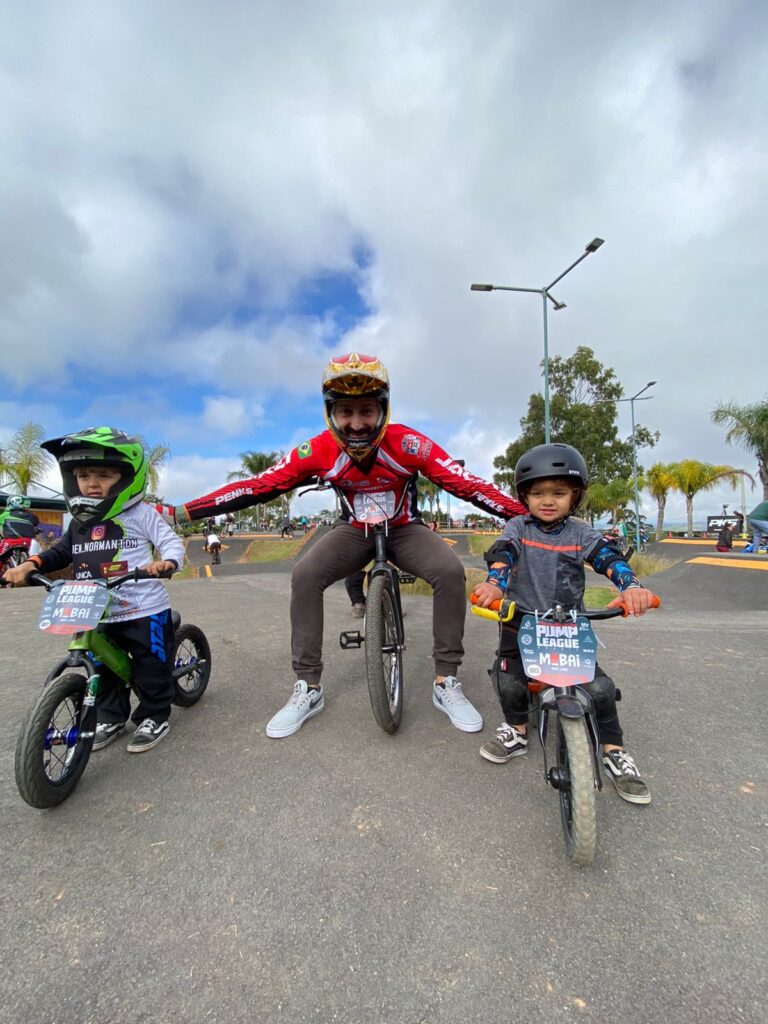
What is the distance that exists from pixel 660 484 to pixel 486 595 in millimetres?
38244

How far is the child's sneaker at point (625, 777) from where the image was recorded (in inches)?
81.5

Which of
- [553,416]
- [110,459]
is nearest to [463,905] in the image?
[110,459]

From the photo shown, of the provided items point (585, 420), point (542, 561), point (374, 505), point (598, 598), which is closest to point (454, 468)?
point (374, 505)

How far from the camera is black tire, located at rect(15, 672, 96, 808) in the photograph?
1886 mm

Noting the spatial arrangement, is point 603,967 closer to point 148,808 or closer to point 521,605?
point 521,605

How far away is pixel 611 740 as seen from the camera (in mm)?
2285

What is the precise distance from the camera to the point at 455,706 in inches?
112

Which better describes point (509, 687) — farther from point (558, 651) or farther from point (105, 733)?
point (105, 733)

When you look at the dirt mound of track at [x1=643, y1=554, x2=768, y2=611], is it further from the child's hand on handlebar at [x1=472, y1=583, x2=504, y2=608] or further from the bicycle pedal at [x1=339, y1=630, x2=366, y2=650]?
the child's hand on handlebar at [x1=472, y1=583, x2=504, y2=608]

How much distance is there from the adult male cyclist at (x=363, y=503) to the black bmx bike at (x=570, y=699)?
33.5 inches

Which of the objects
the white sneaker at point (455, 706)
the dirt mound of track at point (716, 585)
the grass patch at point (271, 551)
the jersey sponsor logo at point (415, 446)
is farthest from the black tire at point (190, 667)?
the grass patch at point (271, 551)

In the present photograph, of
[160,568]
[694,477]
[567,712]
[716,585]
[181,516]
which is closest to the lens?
[567,712]

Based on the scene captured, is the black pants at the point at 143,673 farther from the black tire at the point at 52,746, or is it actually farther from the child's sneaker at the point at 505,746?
the child's sneaker at the point at 505,746

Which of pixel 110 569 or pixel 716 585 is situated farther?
pixel 716 585
